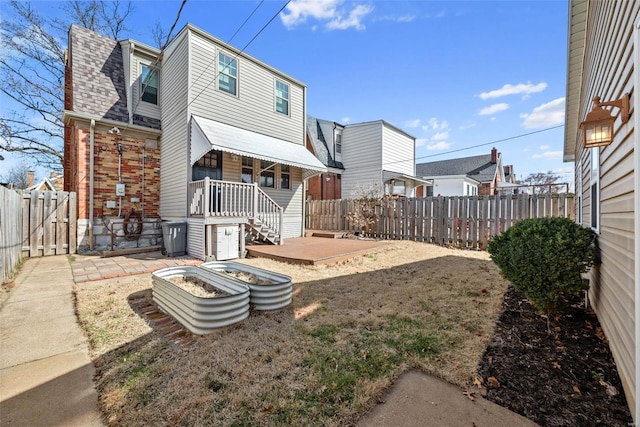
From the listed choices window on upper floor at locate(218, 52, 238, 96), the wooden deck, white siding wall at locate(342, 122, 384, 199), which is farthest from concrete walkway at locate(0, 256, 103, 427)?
white siding wall at locate(342, 122, 384, 199)

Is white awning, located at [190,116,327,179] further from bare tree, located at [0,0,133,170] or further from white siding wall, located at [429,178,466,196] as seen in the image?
white siding wall, located at [429,178,466,196]

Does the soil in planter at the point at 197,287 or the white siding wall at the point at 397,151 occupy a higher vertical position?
the white siding wall at the point at 397,151

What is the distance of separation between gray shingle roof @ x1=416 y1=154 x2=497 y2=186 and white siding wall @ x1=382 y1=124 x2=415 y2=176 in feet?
30.5

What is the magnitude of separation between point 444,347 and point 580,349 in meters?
1.41

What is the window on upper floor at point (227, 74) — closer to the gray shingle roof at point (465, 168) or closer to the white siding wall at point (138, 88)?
the white siding wall at point (138, 88)

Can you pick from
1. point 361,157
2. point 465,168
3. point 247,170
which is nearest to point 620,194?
point 247,170

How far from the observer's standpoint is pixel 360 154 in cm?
1778

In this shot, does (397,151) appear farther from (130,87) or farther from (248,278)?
(248,278)

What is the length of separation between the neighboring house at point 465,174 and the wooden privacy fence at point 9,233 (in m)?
26.4

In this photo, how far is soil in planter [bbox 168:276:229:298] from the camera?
4082 mm

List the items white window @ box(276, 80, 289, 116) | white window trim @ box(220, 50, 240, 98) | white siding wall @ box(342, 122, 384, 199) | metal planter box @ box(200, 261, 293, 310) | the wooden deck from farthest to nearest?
white siding wall @ box(342, 122, 384, 199), white window @ box(276, 80, 289, 116), white window trim @ box(220, 50, 240, 98), the wooden deck, metal planter box @ box(200, 261, 293, 310)

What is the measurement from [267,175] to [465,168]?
24.2 meters

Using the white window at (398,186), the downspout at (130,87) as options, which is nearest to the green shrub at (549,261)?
the downspout at (130,87)

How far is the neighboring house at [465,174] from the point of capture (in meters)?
25.8
